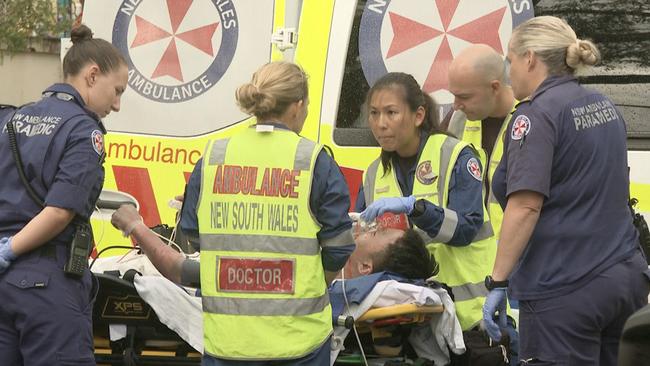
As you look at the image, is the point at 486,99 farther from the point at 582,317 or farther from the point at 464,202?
the point at 582,317

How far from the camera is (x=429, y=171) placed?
4.44 metres

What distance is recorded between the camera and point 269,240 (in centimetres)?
361

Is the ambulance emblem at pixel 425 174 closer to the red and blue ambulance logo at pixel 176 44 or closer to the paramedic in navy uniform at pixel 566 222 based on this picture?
the paramedic in navy uniform at pixel 566 222

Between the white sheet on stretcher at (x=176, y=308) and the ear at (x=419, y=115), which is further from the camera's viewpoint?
the ear at (x=419, y=115)

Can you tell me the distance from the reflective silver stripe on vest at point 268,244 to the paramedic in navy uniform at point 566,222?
56 cm

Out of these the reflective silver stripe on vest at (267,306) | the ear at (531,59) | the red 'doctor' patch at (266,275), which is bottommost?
the reflective silver stripe on vest at (267,306)

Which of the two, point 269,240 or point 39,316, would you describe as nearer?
point 269,240

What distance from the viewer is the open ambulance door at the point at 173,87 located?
5.56 m

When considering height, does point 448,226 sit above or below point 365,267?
above

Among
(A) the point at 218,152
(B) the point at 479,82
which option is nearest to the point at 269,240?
(A) the point at 218,152

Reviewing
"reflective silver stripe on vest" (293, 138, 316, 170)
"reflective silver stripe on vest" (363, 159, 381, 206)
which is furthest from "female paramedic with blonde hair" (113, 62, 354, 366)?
"reflective silver stripe on vest" (363, 159, 381, 206)

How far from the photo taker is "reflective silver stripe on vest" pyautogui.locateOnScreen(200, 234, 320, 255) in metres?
3.61

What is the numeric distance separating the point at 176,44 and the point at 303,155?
2159mm

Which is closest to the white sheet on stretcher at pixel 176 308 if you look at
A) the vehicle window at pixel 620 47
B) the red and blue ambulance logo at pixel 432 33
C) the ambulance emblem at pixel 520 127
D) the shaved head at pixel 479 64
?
the ambulance emblem at pixel 520 127
